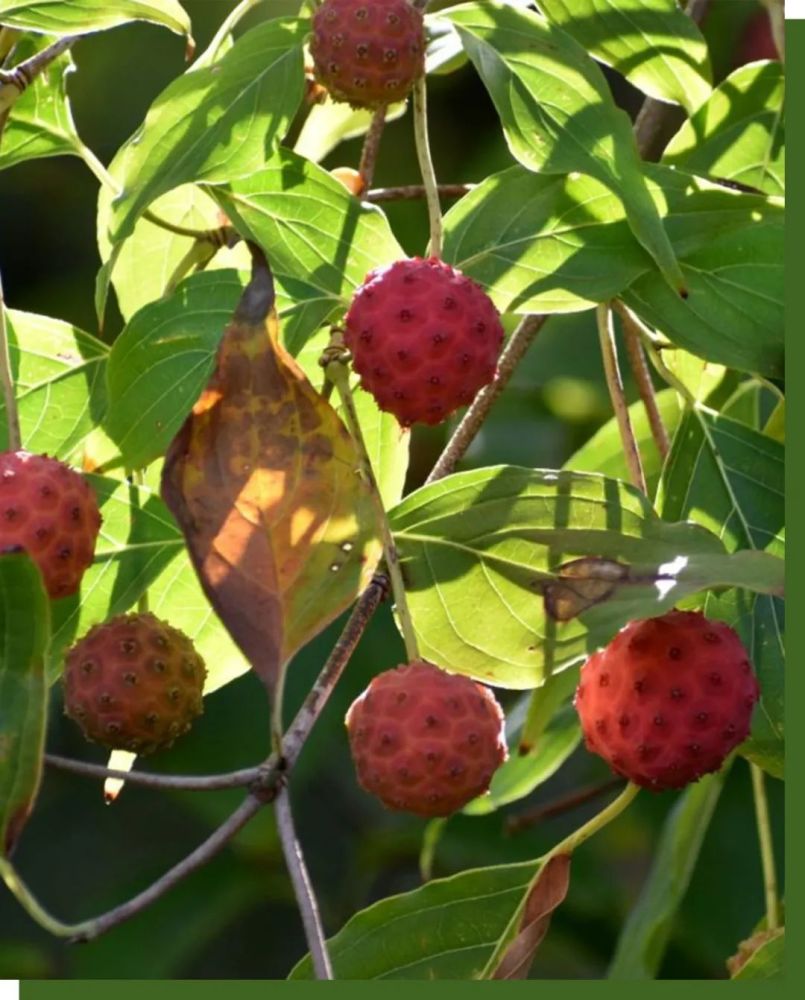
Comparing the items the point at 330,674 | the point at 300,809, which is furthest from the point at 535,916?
the point at 300,809

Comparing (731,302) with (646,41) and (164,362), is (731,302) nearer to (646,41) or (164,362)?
(646,41)

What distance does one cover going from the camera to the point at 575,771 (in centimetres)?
230

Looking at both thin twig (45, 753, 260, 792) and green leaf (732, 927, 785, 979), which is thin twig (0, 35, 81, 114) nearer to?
thin twig (45, 753, 260, 792)

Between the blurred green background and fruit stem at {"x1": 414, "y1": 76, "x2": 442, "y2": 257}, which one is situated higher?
fruit stem at {"x1": 414, "y1": 76, "x2": 442, "y2": 257}

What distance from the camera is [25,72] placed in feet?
3.57

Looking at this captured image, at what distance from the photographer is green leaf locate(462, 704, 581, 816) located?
4.45 ft

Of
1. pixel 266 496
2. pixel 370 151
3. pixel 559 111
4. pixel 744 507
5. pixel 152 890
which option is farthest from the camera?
pixel 370 151

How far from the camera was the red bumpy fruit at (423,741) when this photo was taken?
0.83 m

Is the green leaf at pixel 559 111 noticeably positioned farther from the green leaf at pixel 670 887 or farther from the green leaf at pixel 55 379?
the green leaf at pixel 670 887

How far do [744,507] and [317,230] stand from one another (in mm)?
297

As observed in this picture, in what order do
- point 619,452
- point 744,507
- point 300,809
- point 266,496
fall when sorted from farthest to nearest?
point 300,809
point 619,452
point 744,507
point 266,496

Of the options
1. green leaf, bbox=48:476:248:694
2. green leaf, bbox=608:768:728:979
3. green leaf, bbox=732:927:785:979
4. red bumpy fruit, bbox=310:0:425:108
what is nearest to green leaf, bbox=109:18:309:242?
red bumpy fruit, bbox=310:0:425:108

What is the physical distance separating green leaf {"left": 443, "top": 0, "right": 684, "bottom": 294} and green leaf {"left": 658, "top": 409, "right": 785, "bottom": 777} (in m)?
0.13

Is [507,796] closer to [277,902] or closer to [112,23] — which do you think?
[112,23]
